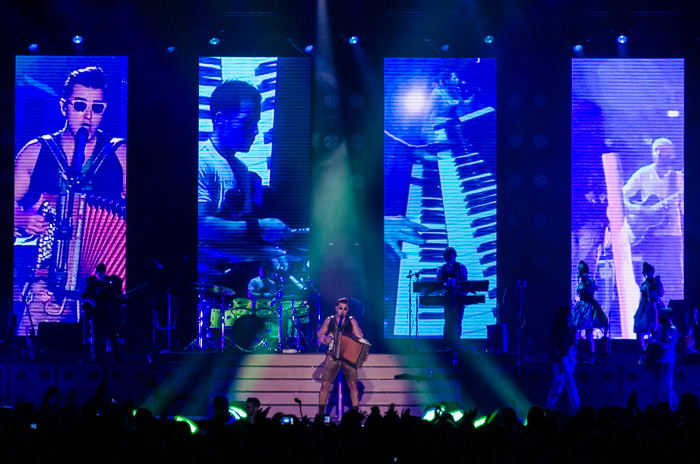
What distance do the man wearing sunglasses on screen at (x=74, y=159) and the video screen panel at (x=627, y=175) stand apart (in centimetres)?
823

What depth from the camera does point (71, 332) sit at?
13.3 meters

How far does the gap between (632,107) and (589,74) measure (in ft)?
3.23

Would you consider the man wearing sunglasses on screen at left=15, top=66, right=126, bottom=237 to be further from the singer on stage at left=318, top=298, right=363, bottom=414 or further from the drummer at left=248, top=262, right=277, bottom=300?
the singer on stage at left=318, top=298, right=363, bottom=414

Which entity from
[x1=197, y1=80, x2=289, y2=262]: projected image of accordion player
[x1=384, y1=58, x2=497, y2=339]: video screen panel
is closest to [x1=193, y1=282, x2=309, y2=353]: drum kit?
[x1=197, y1=80, x2=289, y2=262]: projected image of accordion player

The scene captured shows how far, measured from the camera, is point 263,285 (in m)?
13.3

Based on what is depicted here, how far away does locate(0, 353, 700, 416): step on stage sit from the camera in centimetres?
1150

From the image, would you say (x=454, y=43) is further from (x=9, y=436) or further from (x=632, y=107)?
(x=9, y=436)

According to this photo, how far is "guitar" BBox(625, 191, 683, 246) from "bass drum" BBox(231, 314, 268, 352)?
681 cm

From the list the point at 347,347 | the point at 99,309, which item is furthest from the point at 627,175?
the point at 99,309

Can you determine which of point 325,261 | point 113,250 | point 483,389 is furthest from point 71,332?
point 483,389

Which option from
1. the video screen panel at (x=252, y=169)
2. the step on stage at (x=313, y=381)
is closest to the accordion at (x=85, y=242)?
the video screen panel at (x=252, y=169)

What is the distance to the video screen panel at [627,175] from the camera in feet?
46.8

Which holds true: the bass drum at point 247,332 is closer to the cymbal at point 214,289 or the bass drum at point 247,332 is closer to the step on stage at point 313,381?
the cymbal at point 214,289

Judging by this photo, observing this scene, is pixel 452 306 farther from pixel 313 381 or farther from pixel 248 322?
pixel 248 322
